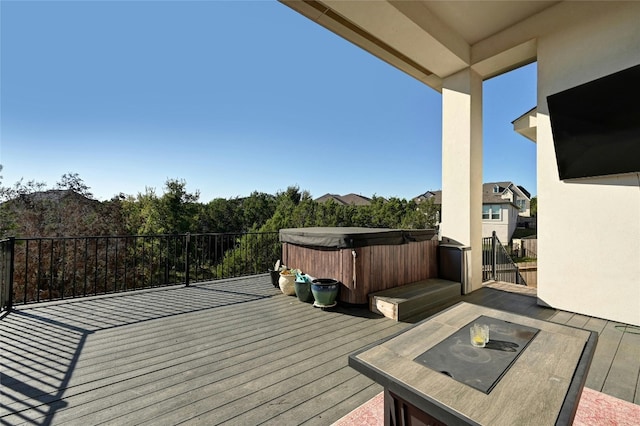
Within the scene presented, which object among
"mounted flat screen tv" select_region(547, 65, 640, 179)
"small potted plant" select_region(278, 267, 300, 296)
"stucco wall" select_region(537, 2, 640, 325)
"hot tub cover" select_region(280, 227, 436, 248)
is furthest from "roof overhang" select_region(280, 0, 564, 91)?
"small potted plant" select_region(278, 267, 300, 296)

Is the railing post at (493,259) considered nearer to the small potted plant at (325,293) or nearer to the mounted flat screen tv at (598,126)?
the mounted flat screen tv at (598,126)

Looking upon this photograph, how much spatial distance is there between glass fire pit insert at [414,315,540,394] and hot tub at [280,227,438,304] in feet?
6.68

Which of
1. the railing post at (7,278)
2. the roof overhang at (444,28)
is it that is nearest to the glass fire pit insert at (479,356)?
the roof overhang at (444,28)

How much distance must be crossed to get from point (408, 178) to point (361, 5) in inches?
747

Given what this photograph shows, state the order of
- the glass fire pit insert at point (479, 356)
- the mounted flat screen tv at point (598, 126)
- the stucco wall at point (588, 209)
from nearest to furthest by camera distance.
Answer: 1. the glass fire pit insert at point (479, 356)
2. the mounted flat screen tv at point (598, 126)
3. the stucco wall at point (588, 209)

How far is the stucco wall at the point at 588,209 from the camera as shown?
323 cm

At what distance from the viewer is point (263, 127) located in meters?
15.3

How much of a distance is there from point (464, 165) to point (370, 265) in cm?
260

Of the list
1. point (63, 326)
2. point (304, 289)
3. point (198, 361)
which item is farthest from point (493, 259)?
point (63, 326)

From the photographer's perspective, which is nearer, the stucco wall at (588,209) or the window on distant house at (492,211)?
the stucco wall at (588,209)

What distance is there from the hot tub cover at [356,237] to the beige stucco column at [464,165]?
557 mm

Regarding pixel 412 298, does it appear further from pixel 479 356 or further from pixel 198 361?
pixel 198 361

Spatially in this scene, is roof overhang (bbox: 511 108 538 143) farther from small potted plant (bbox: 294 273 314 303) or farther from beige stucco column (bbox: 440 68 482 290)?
small potted plant (bbox: 294 273 314 303)

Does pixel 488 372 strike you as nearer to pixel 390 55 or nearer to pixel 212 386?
pixel 212 386
